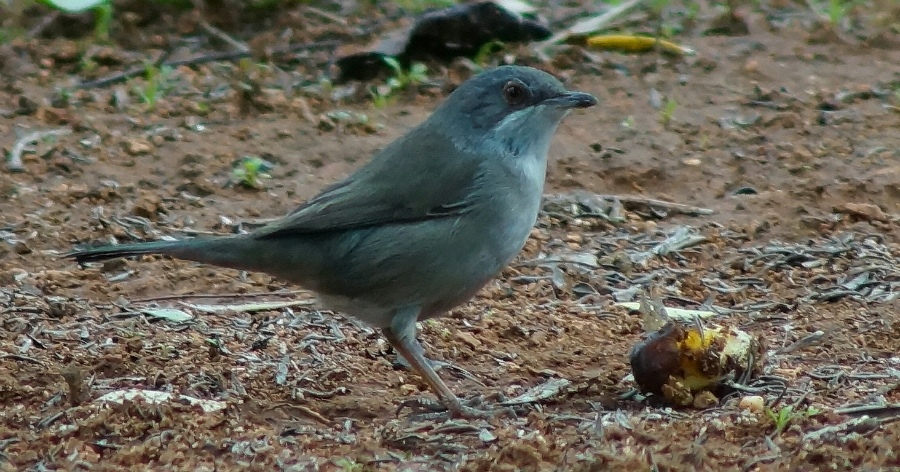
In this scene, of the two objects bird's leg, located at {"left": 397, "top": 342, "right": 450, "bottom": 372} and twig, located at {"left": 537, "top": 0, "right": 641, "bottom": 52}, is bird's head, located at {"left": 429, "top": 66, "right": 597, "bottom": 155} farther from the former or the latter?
twig, located at {"left": 537, "top": 0, "right": 641, "bottom": 52}

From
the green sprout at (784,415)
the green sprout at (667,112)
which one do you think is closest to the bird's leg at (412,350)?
the green sprout at (784,415)

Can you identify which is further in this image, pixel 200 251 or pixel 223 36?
pixel 223 36

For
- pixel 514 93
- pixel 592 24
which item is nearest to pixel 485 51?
pixel 592 24

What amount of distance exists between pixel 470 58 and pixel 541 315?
4.16 metres

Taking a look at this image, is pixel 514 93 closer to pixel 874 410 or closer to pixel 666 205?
pixel 666 205

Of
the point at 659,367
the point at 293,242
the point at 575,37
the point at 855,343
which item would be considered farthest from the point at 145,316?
the point at 575,37

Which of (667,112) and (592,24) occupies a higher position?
(592,24)

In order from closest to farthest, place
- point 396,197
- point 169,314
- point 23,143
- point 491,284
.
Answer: point 396,197, point 169,314, point 491,284, point 23,143

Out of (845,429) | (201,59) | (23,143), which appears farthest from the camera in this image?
(201,59)

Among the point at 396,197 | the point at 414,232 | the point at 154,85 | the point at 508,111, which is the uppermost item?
the point at 508,111

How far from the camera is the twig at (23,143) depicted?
7926 millimetres

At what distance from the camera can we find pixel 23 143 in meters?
8.28

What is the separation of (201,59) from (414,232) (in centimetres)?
521

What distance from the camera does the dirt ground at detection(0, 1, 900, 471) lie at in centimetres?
428
